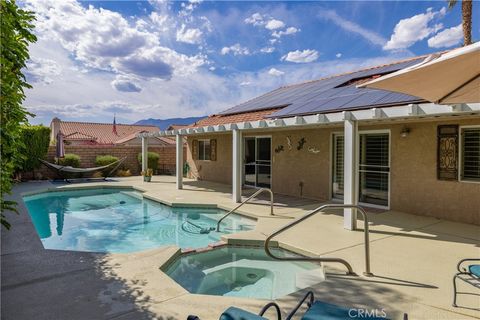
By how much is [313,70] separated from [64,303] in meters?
18.7

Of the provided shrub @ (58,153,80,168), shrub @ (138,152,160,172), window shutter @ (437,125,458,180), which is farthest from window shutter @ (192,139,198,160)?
window shutter @ (437,125,458,180)

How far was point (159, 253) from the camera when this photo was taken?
5.70 meters

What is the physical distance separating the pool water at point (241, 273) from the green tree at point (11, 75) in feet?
9.67

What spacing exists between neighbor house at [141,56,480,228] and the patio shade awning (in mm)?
2706

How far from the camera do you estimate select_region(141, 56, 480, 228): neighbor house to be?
738cm

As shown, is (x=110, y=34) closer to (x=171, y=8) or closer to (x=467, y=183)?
(x=171, y=8)

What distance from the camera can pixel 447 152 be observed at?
8.09 metres

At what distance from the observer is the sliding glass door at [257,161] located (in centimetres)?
1378

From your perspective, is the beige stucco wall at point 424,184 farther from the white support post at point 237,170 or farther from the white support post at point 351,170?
the white support post at point 237,170

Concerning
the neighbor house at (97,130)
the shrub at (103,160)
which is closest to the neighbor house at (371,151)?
the shrub at (103,160)

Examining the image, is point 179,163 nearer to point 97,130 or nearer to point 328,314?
point 328,314

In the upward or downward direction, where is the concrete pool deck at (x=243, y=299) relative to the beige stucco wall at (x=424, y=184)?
downward

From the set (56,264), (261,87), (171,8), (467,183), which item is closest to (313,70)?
(261,87)

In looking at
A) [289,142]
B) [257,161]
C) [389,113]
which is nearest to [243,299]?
[389,113]
